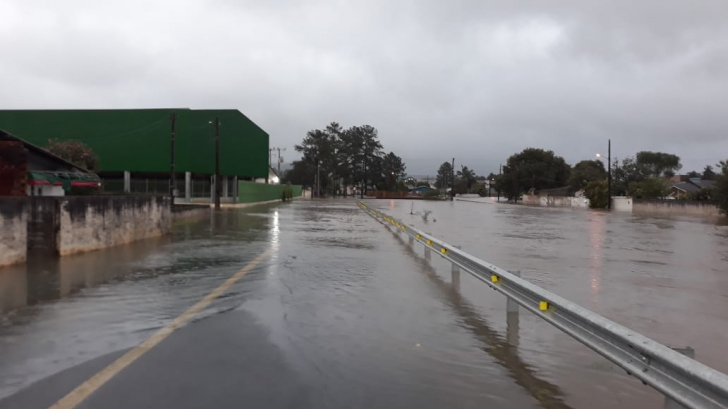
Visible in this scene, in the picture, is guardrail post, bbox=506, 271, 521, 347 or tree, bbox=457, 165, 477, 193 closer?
guardrail post, bbox=506, 271, 521, 347

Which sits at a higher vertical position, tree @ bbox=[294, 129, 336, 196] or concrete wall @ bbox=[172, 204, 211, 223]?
tree @ bbox=[294, 129, 336, 196]

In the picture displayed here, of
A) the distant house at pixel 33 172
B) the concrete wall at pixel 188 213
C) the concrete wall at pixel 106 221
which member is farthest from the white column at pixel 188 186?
the concrete wall at pixel 106 221

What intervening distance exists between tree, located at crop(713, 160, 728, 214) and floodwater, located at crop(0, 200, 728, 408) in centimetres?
3122

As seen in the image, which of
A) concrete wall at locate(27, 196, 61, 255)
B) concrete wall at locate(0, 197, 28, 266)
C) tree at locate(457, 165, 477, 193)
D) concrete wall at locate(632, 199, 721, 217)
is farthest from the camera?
tree at locate(457, 165, 477, 193)

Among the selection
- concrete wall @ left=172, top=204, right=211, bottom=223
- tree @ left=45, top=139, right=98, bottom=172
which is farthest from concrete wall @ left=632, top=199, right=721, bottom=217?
tree @ left=45, top=139, right=98, bottom=172

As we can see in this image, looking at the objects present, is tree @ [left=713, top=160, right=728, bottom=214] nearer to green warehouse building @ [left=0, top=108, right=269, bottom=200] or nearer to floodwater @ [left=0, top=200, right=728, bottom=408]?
floodwater @ [left=0, top=200, right=728, bottom=408]

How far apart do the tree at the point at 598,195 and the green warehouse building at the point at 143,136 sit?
39285mm

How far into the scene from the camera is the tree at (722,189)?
39.4 metres

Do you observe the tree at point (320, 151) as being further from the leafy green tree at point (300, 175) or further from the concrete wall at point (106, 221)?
the concrete wall at point (106, 221)

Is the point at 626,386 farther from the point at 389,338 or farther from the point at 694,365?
the point at 389,338

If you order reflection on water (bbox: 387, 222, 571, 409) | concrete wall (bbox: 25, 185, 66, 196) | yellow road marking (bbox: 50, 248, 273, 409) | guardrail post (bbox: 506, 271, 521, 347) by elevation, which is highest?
concrete wall (bbox: 25, 185, 66, 196)

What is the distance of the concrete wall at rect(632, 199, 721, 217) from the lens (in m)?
45.4

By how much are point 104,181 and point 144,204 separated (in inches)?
1678

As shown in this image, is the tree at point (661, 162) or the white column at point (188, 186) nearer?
the white column at point (188, 186)
